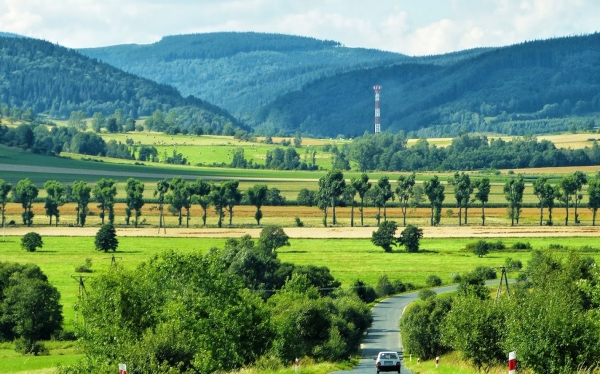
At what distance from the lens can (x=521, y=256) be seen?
132 m

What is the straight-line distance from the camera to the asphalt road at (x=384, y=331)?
7003cm

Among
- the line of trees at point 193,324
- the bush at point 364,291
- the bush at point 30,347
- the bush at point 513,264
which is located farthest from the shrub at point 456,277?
the bush at point 30,347

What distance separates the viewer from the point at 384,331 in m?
90.8

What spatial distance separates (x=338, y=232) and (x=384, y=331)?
72.8 meters

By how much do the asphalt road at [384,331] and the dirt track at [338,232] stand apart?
146 ft

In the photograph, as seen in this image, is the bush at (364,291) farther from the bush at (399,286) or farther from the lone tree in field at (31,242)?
the lone tree in field at (31,242)

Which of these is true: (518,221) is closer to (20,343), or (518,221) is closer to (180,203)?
(180,203)

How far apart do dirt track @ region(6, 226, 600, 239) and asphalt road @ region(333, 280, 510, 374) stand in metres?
44.5

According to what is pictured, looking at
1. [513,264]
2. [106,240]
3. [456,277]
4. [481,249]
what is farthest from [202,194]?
[456,277]

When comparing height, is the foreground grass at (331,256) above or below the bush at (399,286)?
above

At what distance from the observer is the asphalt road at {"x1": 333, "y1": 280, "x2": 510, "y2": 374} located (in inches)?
2757

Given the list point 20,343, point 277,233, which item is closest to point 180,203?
point 277,233

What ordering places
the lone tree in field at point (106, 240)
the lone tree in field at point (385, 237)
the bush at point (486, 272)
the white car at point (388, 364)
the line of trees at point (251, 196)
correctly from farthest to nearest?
the line of trees at point (251, 196) → the lone tree in field at point (385, 237) → the lone tree in field at point (106, 240) → the bush at point (486, 272) → the white car at point (388, 364)

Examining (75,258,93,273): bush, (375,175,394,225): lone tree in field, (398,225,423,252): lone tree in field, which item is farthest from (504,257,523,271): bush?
(375,175,394,225): lone tree in field
